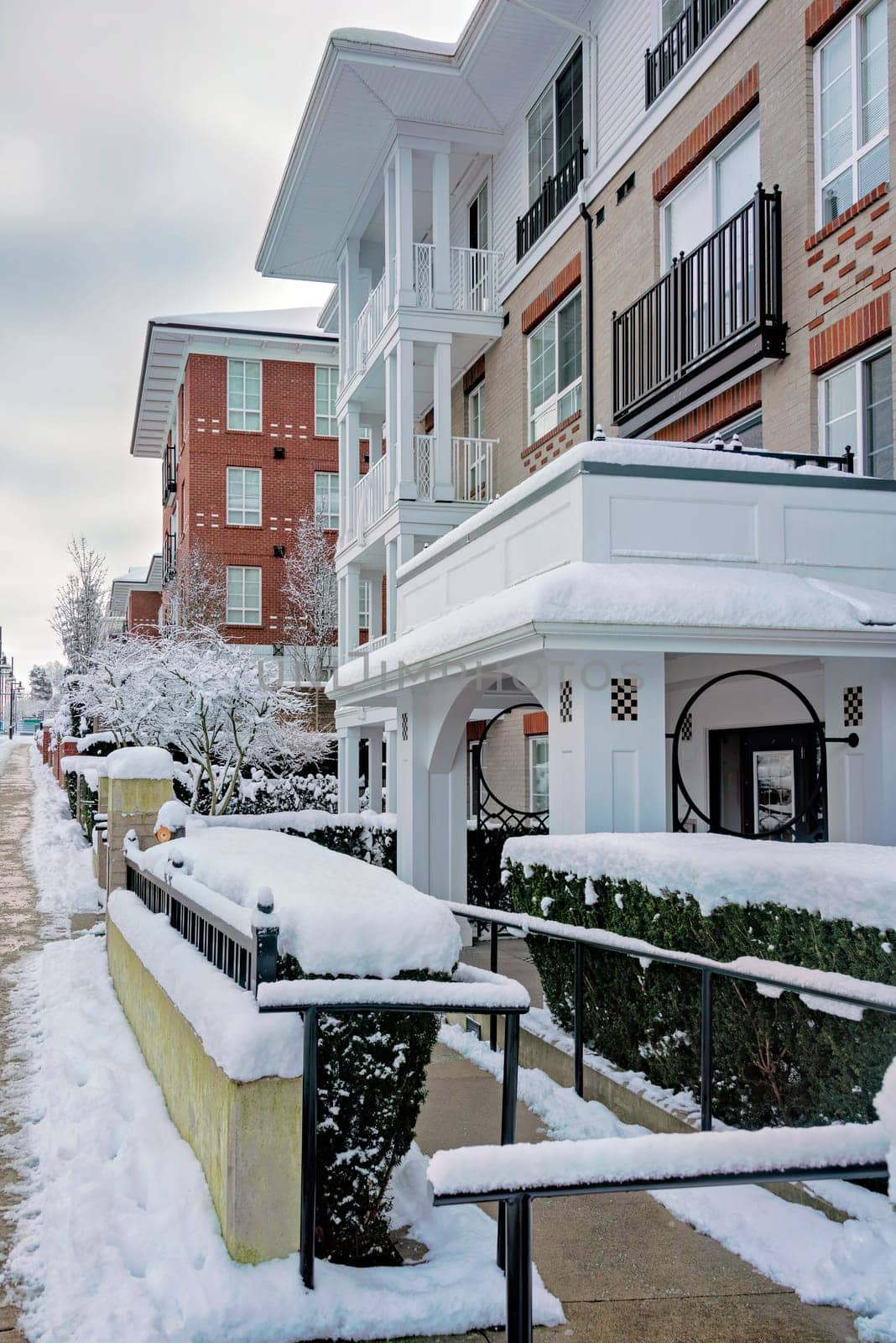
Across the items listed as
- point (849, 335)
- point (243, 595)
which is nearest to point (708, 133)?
point (849, 335)

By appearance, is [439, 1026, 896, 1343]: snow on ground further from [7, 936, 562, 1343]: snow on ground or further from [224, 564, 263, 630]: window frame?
[224, 564, 263, 630]: window frame

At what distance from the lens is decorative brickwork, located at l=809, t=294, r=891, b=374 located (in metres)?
9.62

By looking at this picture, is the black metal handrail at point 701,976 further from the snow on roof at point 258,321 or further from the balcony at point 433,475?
the snow on roof at point 258,321

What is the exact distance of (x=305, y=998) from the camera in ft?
11.8

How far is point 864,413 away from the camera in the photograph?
10016mm

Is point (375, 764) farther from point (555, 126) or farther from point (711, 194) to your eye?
point (711, 194)

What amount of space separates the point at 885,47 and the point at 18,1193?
34.4 feet

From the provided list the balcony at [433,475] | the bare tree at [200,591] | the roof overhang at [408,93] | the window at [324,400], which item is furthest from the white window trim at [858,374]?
the window at [324,400]

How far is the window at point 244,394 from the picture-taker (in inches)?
1419

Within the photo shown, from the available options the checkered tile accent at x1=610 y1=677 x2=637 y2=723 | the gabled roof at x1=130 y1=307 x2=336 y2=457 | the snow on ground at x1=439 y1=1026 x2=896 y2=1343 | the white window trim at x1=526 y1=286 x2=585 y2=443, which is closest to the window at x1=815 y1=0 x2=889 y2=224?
the white window trim at x1=526 y1=286 x2=585 y2=443

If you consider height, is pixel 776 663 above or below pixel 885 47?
below

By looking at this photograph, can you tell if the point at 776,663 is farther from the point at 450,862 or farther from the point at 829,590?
the point at 450,862

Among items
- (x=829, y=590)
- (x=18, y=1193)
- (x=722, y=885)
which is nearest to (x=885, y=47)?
(x=829, y=590)

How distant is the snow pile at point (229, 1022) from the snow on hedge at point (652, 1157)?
5.59ft
